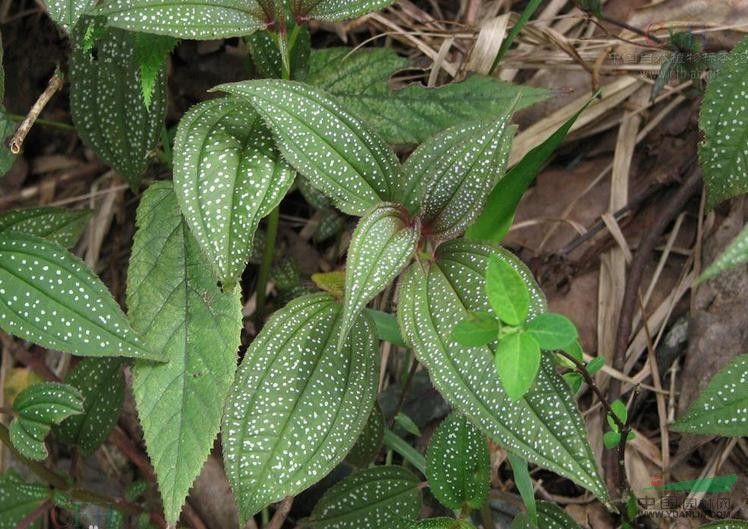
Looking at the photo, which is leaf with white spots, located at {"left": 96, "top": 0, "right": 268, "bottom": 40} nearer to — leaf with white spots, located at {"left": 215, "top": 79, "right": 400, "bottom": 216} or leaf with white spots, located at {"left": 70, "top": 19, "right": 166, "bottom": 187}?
leaf with white spots, located at {"left": 215, "top": 79, "right": 400, "bottom": 216}

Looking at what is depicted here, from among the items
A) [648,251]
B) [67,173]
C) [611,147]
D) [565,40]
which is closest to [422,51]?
[565,40]

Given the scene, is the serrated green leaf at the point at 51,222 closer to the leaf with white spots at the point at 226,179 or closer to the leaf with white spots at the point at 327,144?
the leaf with white spots at the point at 226,179

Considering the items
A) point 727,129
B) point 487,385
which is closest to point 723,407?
point 487,385

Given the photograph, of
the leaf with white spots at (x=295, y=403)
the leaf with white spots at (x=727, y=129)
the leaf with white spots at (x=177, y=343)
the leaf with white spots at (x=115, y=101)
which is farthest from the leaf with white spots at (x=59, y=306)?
the leaf with white spots at (x=727, y=129)

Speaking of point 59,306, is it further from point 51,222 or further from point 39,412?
point 51,222

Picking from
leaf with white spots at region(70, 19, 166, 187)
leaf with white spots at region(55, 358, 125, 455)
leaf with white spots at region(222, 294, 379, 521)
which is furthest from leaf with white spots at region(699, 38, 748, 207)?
leaf with white spots at region(55, 358, 125, 455)

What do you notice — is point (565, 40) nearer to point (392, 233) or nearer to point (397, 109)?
point (397, 109)
